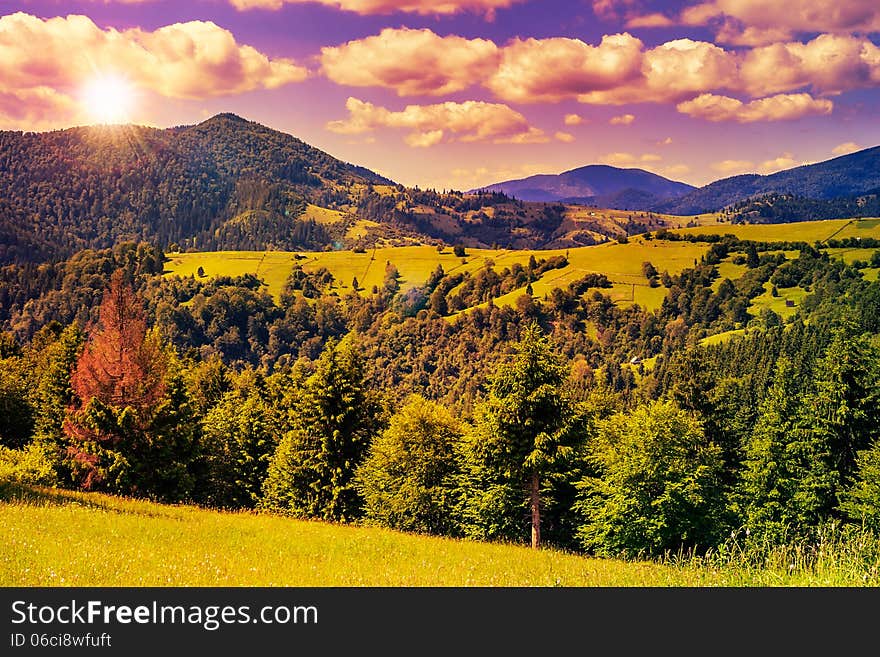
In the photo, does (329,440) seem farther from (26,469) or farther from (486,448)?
(26,469)

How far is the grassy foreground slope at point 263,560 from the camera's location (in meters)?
11.6

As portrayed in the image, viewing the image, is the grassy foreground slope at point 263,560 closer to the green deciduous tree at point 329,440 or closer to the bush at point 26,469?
the bush at point 26,469

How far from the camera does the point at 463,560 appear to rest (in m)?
17.4

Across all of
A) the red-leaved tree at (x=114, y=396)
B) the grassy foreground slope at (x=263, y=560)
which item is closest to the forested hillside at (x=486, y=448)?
the red-leaved tree at (x=114, y=396)

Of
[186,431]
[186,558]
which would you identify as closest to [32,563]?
[186,558]

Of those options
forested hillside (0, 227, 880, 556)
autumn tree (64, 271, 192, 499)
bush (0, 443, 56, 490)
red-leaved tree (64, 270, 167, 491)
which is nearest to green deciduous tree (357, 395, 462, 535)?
forested hillside (0, 227, 880, 556)

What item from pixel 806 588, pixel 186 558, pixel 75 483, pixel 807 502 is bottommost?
pixel 807 502

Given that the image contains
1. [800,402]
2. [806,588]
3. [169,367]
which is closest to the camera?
[806,588]

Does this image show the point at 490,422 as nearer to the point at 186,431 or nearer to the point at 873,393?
the point at 186,431

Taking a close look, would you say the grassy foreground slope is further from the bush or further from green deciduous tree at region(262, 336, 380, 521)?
green deciduous tree at region(262, 336, 380, 521)

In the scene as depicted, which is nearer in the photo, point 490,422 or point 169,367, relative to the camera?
point 490,422

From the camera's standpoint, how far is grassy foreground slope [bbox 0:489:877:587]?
11586mm

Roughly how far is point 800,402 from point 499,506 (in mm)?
31990

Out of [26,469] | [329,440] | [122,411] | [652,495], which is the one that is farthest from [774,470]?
[26,469]
